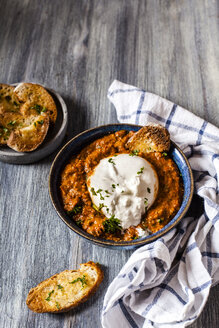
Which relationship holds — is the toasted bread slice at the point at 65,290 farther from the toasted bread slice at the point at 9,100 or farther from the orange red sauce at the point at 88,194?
the toasted bread slice at the point at 9,100

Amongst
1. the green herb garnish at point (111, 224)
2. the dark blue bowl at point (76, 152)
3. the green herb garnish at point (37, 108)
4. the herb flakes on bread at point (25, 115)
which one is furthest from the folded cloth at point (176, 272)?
the green herb garnish at point (37, 108)

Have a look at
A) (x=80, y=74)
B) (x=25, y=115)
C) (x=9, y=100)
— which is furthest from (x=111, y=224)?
(x=80, y=74)

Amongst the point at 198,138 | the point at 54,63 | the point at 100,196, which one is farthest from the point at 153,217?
the point at 54,63

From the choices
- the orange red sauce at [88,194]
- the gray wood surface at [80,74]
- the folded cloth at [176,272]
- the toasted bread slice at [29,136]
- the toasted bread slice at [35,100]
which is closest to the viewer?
the folded cloth at [176,272]

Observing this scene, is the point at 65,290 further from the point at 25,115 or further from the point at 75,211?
the point at 25,115

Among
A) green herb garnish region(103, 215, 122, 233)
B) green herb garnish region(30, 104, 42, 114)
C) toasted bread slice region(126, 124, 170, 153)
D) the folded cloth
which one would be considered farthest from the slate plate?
the folded cloth

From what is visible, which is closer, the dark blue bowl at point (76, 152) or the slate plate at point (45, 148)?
the dark blue bowl at point (76, 152)

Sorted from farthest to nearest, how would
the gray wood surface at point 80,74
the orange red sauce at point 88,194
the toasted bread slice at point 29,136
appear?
the toasted bread slice at point 29,136 < the gray wood surface at point 80,74 < the orange red sauce at point 88,194
